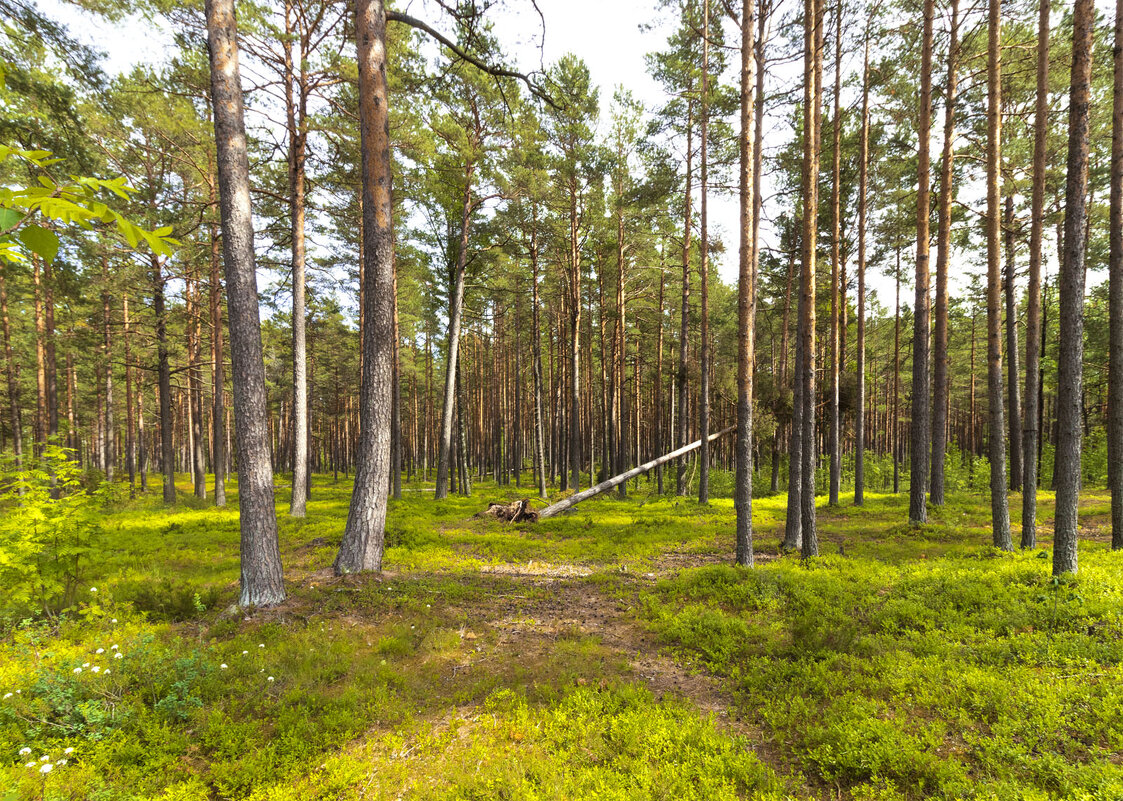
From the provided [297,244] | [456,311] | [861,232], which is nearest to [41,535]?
[297,244]

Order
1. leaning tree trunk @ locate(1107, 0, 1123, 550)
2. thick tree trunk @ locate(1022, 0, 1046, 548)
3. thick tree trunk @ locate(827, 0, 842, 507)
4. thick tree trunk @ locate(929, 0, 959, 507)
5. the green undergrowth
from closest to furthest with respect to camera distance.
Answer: the green undergrowth, leaning tree trunk @ locate(1107, 0, 1123, 550), thick tree trunk @ locate(1022, 0, 1046, 548), thick tree trunk @ locate(827, 0, 842, 507), thick tree trunk @ locate(929, 0, 959, 507)

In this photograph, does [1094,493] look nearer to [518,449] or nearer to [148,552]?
[518,449]

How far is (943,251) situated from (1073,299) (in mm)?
5715

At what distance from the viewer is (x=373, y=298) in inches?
317

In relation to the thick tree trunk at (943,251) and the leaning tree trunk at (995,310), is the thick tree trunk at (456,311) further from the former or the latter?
the leaning tree trunk at (995,310)

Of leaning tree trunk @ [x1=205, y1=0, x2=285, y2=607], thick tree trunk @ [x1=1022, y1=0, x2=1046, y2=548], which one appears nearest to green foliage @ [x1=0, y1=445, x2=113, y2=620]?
leaning tree trunk @ [x1=205, y1=0, x2=285, y2=607]

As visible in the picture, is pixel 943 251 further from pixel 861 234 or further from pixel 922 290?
pixel 861 234

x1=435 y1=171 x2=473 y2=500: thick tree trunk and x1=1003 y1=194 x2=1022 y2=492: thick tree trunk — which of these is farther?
x1=435 y1=171 x2=473 y2=500: thick tree trunk

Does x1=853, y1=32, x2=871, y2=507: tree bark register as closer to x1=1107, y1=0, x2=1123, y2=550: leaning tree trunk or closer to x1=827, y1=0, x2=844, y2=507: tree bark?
x1=827, y1=0, x2=844, y2=507: tree bark

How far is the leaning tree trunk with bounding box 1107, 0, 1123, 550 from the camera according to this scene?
779 centimetres

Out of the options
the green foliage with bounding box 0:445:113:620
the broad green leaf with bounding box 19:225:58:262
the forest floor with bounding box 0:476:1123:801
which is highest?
the broad green leaf with bounding box 19:225:58:262

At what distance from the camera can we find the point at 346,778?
12.8ft

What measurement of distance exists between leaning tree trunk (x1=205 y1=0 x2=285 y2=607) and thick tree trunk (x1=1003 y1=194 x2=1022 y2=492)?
47.5ft

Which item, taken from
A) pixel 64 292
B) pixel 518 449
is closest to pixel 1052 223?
pixel 518 449
